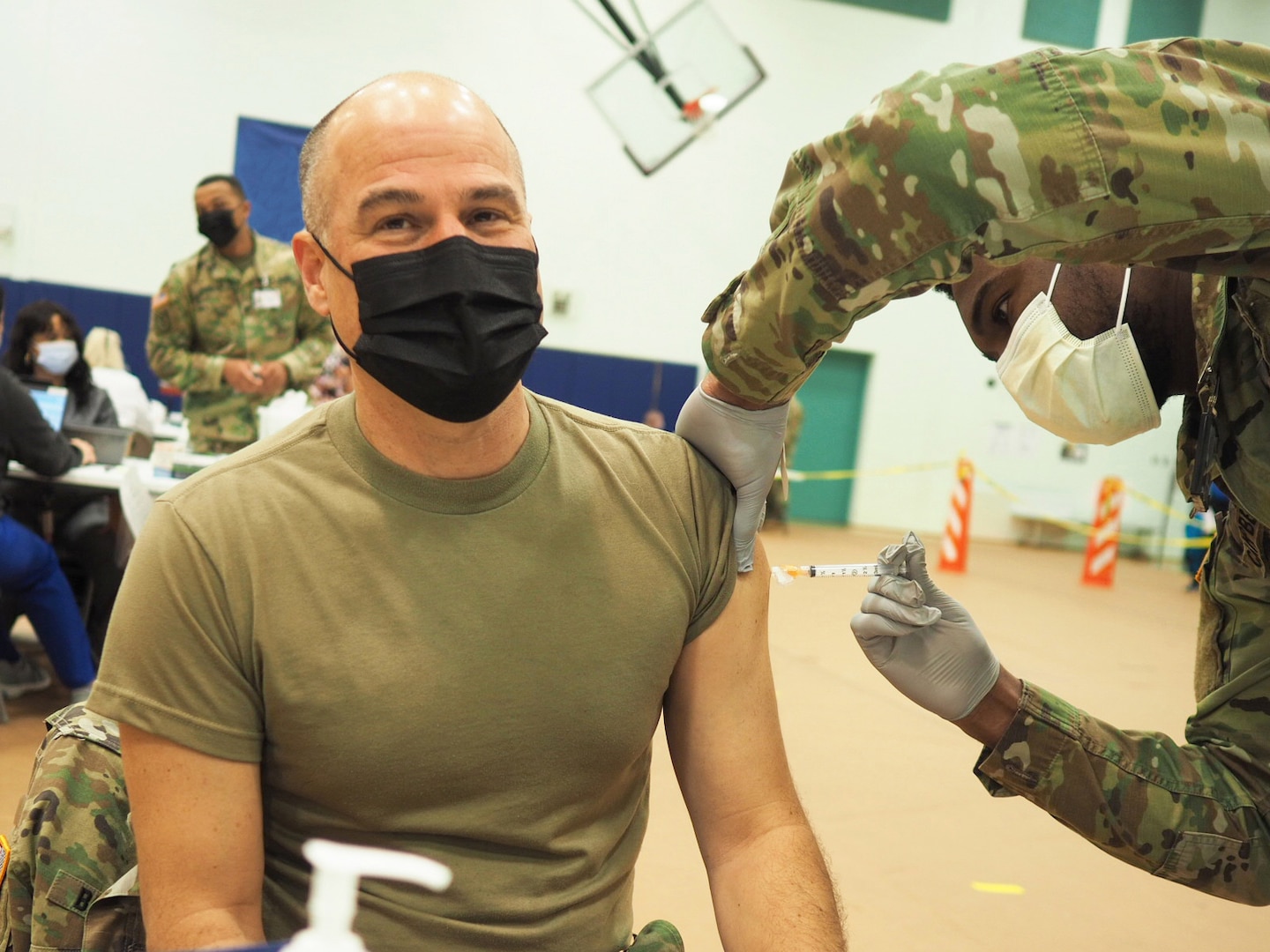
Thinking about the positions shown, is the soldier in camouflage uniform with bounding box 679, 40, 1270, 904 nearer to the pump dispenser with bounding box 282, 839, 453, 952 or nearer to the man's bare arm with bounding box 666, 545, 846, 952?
the man's bare arm with bounding box 666, 545, 846, 952

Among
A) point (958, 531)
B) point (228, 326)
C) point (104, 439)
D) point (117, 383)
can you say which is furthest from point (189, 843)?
point (958, 531)

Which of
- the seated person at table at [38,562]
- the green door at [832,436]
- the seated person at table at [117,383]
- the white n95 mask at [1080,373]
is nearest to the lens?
the white n95 mask at [1080,373]

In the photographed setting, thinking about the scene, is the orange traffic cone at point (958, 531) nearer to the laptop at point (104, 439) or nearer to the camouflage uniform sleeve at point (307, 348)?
the camouflage uniform sleeve at point (307, 348)

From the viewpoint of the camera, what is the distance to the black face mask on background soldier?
4.54 m

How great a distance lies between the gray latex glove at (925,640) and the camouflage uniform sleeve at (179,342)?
3478 millimetres

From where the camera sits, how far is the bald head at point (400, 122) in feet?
4.50

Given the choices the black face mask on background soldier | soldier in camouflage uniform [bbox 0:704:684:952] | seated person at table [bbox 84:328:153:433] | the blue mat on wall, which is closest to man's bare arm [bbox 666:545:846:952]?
soldier in camouflage uniform [bbox 0:704:684:952]

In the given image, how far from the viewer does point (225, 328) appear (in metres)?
4.68

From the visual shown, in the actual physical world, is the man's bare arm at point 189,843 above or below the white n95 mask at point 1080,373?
below

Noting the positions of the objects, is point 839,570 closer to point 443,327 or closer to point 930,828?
point 443,327

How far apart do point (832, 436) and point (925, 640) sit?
10.7 metres

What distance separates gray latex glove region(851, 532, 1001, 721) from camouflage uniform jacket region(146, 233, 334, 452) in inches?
132

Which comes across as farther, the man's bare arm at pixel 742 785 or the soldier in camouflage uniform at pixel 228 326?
the soldier in camouflage uniform at pixel 228 326

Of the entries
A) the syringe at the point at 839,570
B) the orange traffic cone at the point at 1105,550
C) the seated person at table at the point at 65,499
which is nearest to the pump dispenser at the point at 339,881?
the syringe at the point at 839,570
